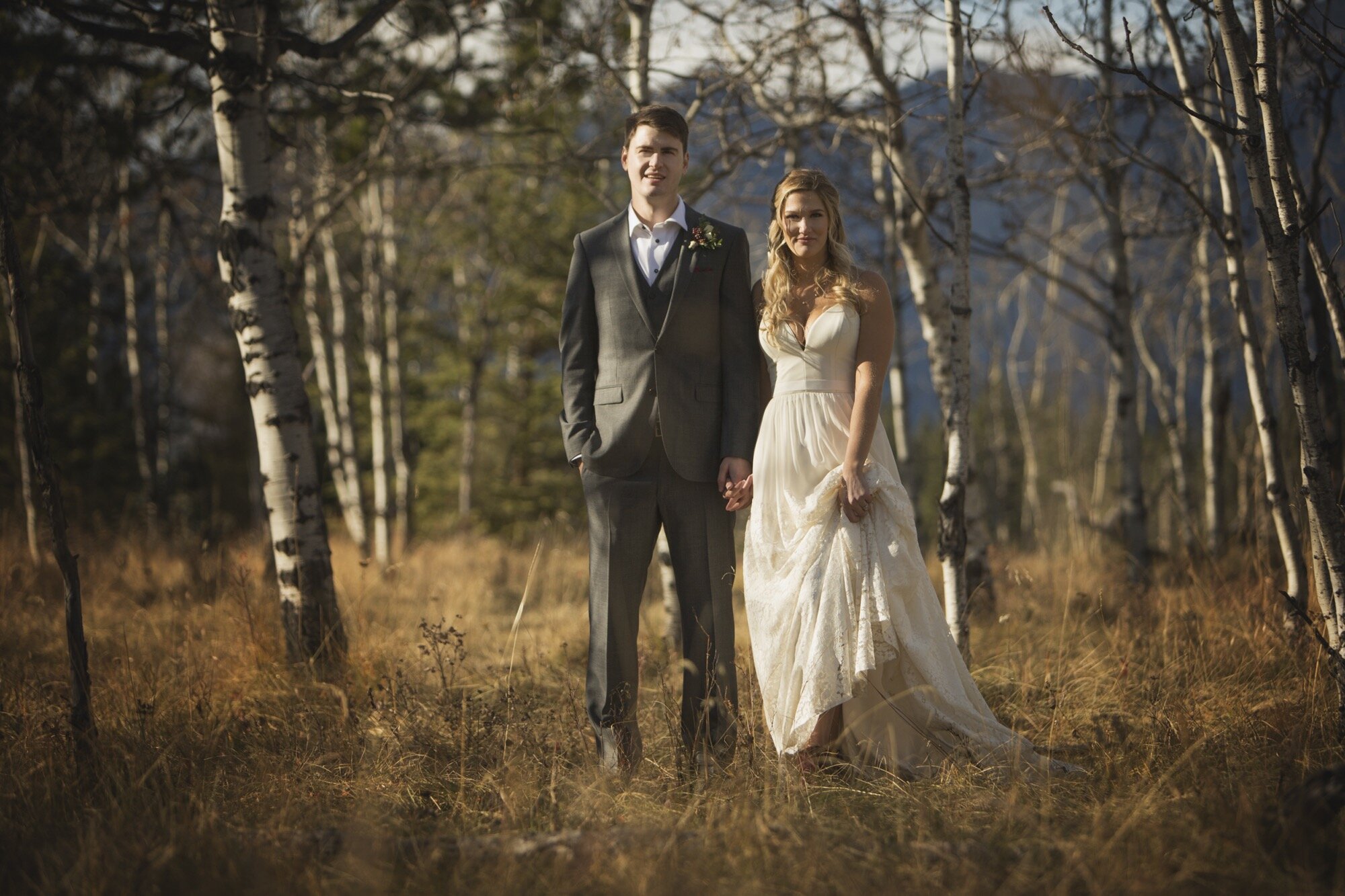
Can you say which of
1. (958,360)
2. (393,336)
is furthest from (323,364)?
(958,360)

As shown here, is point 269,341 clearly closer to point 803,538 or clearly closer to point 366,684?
point 366,684

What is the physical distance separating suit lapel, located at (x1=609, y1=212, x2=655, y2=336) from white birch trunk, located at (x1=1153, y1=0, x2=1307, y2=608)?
261 centimetres

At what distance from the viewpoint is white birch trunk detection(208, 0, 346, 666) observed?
4.09 metres

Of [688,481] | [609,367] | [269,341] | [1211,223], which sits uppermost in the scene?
[1211,223]

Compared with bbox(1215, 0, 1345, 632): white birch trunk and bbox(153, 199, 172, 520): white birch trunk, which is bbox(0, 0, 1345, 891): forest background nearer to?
bbox(1215, 0, 1345, 632): white birch trunk

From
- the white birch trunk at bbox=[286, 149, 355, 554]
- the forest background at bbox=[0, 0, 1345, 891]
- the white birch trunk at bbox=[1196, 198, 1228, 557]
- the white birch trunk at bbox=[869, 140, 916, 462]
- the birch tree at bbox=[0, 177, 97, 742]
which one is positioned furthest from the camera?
the white birch trunk at bbox=[286, 149, 355, 554]

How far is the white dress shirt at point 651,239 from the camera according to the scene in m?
3.05

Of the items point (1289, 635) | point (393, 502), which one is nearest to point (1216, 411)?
point (1289, 635)

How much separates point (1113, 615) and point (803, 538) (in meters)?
3.20

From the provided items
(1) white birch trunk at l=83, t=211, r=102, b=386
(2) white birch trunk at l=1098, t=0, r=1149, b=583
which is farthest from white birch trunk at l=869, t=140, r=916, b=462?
(1) white birch trunk at l=83, t=211, r=102, b=386

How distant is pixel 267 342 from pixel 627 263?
6.84 feet

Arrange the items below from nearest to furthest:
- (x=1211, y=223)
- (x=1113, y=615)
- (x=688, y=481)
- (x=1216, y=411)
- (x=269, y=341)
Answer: (x=688, y=481) < (x=1211, y=223) < (x=269, y=341) < (x=1113, y=615) < (x=1216, y=411)

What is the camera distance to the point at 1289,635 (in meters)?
3.96

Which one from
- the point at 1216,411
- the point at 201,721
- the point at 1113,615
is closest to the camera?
the point at 201,721
